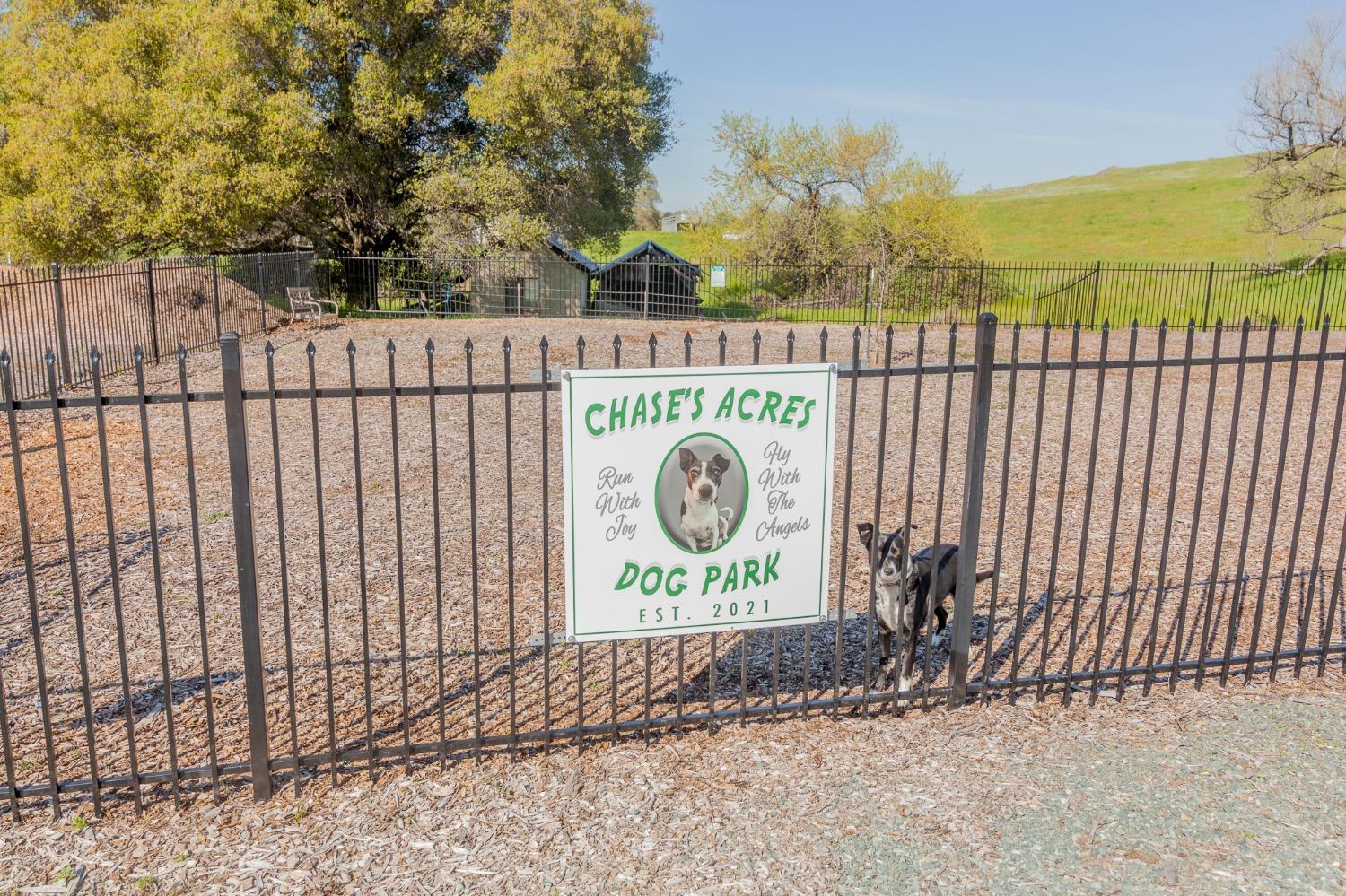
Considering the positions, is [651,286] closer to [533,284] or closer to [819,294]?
[819,294]

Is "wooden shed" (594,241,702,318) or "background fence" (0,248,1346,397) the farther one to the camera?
"wooden shed" (594,241,702,318)

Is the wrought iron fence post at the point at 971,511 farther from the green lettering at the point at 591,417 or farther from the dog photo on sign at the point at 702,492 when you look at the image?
the green lettering at the point at 591,417

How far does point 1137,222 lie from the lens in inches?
2484

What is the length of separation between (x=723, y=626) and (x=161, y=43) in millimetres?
25793

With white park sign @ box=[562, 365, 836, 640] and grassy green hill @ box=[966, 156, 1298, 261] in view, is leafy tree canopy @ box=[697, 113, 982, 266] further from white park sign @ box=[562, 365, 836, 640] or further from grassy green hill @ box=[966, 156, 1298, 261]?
white park sign @ box=[562, 365, 836, 640]

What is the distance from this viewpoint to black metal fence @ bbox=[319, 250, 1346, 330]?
26.9 meters

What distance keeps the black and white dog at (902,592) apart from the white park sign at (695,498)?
426mm

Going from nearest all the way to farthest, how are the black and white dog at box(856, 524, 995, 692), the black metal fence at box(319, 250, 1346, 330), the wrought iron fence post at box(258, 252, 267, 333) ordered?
the black and white dog at box(856, 524, 995, 692) < the wrought iron fence post at box(258, 252, 267, 333) < the black metal fence at box(319, 250, 1346, 330)

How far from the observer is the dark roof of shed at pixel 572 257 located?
30.9 m

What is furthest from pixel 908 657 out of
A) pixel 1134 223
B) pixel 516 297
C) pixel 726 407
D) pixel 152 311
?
pixel 1134 223

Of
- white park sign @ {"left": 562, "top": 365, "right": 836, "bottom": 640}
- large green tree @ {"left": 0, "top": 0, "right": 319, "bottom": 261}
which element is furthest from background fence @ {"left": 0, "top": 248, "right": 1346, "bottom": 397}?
white park sign @ {"left": 562, "top": 365, "right": 836, "bottom": 640}

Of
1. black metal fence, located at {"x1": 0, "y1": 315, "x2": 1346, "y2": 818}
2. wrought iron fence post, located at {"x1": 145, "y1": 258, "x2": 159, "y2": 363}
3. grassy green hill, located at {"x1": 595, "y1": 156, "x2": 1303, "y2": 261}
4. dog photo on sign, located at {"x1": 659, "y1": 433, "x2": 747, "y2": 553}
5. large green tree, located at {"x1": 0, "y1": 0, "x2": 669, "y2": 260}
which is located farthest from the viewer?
grassy green hill, located at {"x1": 595, "y1": 156, "x2": 1303, "y2": 261}

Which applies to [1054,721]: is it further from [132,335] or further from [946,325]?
[946,325]

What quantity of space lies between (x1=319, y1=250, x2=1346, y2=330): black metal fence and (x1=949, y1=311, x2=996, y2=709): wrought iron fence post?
18.6 metres
